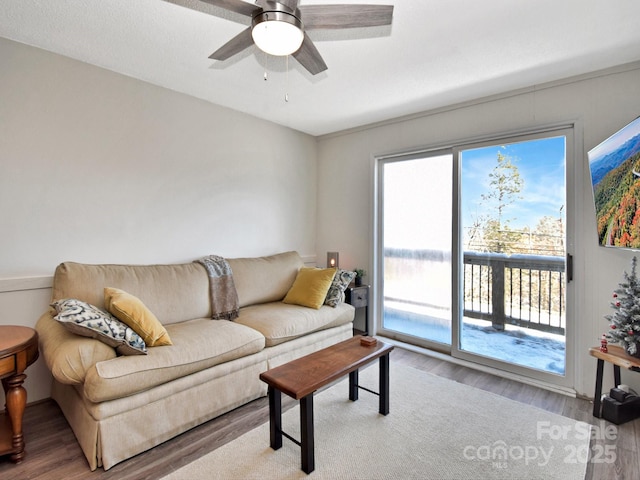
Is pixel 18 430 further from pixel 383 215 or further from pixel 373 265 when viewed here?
pixel 383 215

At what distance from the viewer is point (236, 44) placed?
1810mm

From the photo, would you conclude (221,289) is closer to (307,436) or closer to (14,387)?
(14,387)

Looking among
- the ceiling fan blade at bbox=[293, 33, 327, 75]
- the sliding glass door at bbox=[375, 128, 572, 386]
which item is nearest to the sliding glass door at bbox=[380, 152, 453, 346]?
the sliding glass door at bbox=[375, 128, 572, 386]

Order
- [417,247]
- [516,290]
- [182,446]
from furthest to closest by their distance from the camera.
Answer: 1. [417,247]
2. [516,290]
3. [182,446]

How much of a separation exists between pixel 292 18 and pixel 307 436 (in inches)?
83.7

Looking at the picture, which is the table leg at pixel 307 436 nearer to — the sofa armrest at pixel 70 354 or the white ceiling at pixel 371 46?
the sofa armrest at pixel 70 354

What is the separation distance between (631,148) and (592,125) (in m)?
0.89

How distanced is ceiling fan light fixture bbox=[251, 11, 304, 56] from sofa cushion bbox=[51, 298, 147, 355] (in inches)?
70.5

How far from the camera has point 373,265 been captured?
4.03 m

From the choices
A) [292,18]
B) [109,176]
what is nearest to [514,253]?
[292,18]

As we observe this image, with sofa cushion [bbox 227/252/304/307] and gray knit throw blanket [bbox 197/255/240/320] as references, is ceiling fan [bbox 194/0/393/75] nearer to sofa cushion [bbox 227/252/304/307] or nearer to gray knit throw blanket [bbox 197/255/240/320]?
gray knit throw blanket [bbox 197/255/240/320]

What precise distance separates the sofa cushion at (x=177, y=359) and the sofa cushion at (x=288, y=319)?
0.16 metres

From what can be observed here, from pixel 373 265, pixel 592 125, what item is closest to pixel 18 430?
pixel 373 265

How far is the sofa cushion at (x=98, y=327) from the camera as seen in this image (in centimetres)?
184
